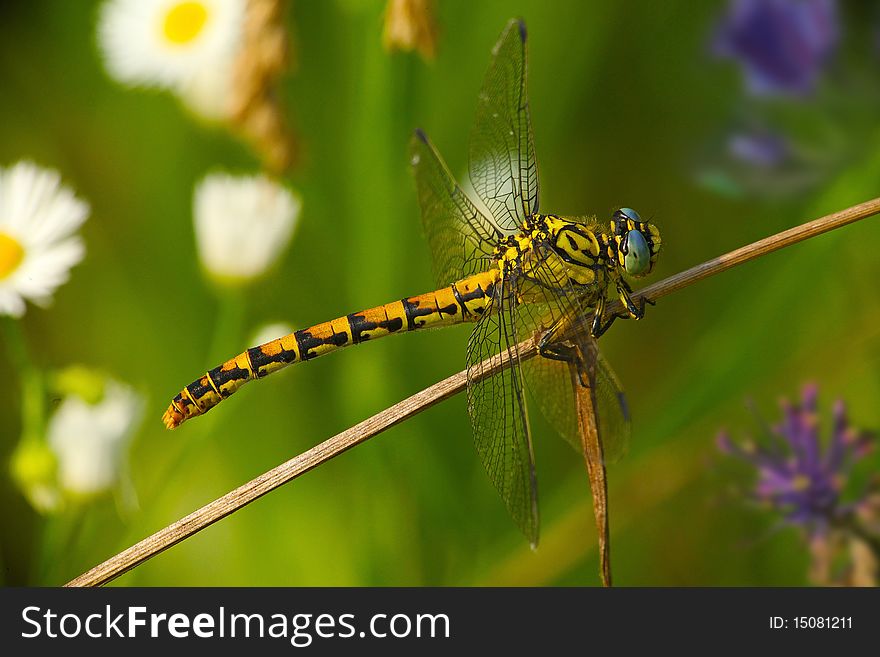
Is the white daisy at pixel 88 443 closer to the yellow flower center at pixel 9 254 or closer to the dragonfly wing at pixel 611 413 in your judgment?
the yellow flower center at pixel 9 254

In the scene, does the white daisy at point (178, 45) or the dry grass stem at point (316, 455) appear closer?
the dry grass stem at point (316, 455)

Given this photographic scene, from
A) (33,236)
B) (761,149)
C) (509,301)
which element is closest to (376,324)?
(509,301)

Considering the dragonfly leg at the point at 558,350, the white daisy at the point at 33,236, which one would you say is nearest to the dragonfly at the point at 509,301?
the dragonfly leg at the point at 558,350

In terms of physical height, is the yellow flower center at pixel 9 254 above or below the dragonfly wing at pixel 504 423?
above

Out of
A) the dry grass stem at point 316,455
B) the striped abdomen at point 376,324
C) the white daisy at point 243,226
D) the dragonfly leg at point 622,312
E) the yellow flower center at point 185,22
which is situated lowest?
the dry grass stem at point 316,455

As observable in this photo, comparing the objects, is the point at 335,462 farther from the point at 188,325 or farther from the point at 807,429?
the point at 807,429

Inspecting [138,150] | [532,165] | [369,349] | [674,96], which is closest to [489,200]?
[532,165]
